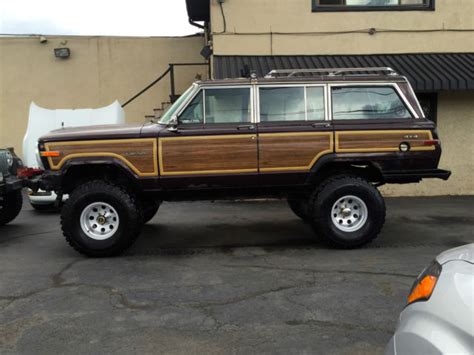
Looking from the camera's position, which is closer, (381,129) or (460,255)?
(460,255)

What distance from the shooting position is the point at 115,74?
15438 millimetres

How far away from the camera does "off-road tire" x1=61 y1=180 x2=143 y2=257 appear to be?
6.07m

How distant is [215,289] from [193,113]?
2.40m

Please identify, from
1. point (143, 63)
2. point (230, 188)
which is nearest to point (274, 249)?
point (230, 188)

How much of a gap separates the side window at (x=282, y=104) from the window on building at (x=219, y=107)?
0.21 metres

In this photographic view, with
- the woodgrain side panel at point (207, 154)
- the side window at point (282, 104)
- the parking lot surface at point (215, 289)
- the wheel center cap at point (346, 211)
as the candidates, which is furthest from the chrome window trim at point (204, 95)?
the parking lot surface at point (215, 289)

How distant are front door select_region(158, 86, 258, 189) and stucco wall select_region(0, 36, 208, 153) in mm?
9537

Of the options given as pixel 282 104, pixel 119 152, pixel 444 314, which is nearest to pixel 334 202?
pixel 282 104

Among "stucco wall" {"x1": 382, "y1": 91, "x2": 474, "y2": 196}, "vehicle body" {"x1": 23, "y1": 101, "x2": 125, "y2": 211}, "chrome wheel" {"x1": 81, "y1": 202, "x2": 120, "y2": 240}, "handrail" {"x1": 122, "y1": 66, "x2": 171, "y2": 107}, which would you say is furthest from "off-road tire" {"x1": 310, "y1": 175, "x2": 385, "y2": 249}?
"handrail" {"x1": 122, "y1": 66, "x2": 171, "y2": 107}

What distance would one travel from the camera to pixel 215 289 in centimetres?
493

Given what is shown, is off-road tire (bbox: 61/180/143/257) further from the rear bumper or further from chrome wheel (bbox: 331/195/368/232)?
the rear bumper

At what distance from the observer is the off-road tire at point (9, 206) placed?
8.30 m

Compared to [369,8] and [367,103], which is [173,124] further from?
[369,8]

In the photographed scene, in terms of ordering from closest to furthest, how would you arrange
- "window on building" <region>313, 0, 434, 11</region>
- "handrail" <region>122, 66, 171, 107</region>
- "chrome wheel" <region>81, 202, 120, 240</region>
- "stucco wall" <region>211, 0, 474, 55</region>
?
1. "chrome wheel" <region>81, 202, 120, 240</region>
2. "stucco wall" <region>211, 0, 474, 55</region>
3. "window on building" <region>313, 0, 434, 11</region>
4. "handrail" <region>122, 66, 171, 107</region>
